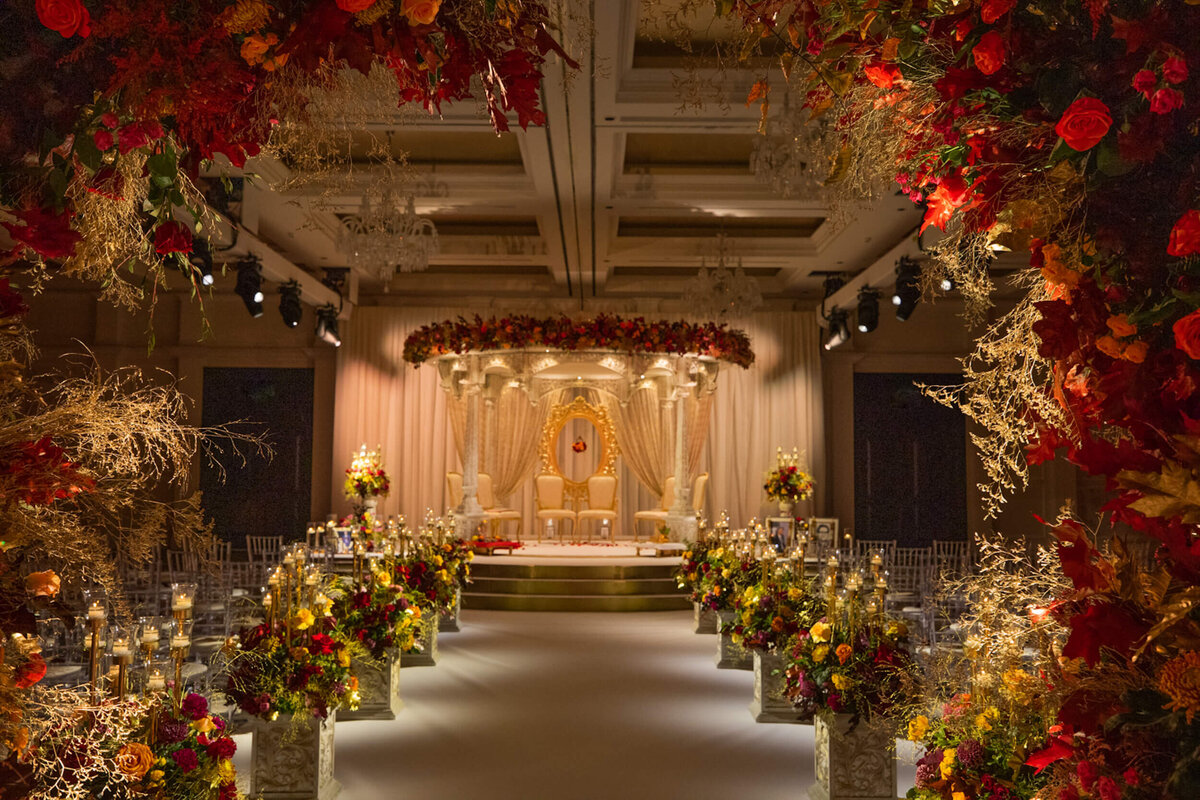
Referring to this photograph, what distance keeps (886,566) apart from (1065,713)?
9.42 meters

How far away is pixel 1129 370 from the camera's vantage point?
1.61 m

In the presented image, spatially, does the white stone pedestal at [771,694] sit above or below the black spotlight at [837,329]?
below

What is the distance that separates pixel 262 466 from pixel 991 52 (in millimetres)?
15445

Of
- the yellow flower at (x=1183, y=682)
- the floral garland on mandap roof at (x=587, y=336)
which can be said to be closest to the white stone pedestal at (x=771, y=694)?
the yellow flower at (x=1183, y=682)

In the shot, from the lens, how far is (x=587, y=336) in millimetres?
12859

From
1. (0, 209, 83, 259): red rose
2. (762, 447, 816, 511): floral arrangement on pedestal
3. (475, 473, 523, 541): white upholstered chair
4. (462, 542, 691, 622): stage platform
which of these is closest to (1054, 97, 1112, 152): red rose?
(0, 209, 83, 259): red rose

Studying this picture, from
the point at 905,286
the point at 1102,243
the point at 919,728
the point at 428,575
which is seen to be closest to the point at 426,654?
the point at 428,575

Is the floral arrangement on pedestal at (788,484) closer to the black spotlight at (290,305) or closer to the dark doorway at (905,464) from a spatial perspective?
the dark doorway at (905,464)

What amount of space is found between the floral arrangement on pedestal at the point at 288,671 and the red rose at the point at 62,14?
3.32m

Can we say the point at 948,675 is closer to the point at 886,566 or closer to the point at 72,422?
the point at 72,422

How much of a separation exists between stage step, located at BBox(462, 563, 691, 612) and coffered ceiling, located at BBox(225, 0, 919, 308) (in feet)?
13.4

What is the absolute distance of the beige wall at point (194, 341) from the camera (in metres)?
15.0

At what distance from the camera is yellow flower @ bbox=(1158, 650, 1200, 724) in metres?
1.47

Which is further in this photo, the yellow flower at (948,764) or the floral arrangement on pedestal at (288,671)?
the floral arrangement on pedestal at (288,671)
